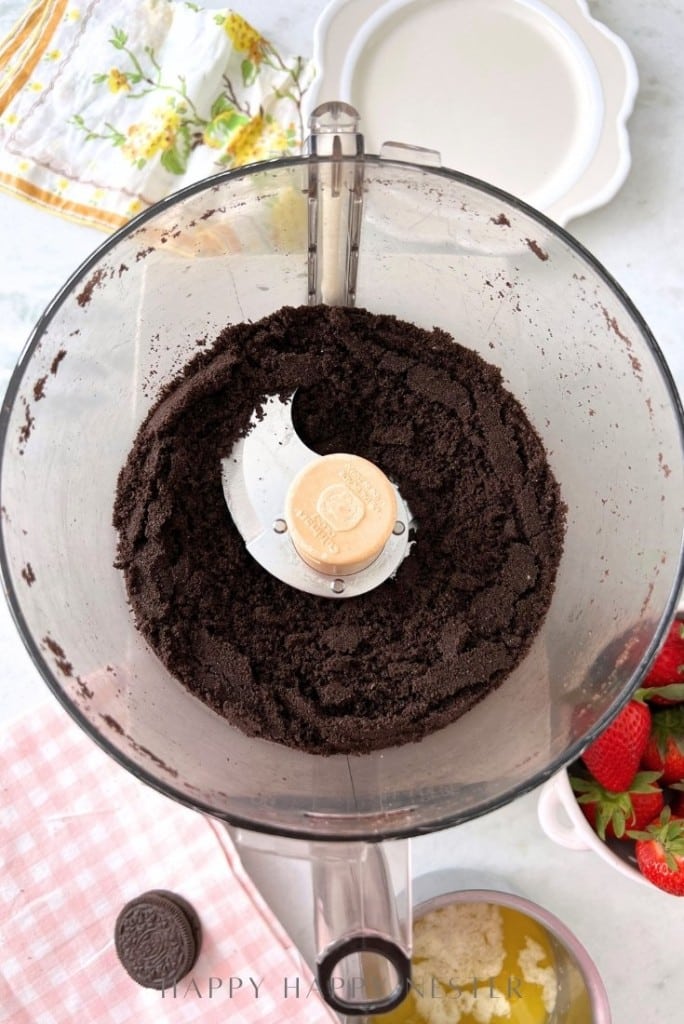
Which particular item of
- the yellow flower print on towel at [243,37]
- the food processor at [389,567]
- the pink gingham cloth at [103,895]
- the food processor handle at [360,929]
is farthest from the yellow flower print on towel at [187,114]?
the food processor handle at [360,929]

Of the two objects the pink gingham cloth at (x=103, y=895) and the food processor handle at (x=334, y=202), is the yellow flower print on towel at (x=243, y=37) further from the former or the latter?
the pink gingham cloth at (x=103, y=895)

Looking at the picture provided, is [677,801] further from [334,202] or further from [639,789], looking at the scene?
[334,202]

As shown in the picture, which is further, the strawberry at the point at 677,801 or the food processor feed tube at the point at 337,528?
the strawberry at the point at 677,801

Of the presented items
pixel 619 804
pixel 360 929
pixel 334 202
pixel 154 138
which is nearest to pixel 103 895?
pixel 360 929

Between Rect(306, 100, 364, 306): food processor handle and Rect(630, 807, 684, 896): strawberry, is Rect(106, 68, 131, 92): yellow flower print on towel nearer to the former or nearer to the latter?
Rect(306, 100, 364, 306): food processor handle

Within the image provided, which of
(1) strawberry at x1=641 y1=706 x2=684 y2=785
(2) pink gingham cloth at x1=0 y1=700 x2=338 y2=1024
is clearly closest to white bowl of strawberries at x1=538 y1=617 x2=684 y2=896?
(1) strawberry at x1=641 y1=706 x2=684 y2=785
